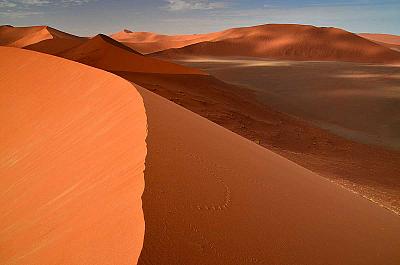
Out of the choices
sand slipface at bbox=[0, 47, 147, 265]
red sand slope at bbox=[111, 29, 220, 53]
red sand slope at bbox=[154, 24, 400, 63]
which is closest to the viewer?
sand slipface at bbox=[0, 47, 147, 265]

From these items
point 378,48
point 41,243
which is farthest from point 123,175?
point 378,48

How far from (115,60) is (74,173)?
12366mm

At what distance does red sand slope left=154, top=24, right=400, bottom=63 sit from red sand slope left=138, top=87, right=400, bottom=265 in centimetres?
4461

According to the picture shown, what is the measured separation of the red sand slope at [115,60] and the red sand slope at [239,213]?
35.4 feet

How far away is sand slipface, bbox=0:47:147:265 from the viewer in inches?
81.5

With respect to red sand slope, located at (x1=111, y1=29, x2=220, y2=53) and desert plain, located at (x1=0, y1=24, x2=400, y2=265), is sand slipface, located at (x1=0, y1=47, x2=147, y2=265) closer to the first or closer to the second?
desert plain, located at (x1=0, y1=24, x2=400, y2=265)

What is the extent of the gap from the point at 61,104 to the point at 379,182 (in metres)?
5.96

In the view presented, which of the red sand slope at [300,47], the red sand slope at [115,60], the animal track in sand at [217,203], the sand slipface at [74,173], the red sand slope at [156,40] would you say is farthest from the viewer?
the red sand slope at [156,40]

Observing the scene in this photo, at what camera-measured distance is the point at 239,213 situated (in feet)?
8.37

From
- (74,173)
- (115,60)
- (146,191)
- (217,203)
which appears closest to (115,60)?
(115,60)

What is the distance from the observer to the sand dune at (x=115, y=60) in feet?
46.5

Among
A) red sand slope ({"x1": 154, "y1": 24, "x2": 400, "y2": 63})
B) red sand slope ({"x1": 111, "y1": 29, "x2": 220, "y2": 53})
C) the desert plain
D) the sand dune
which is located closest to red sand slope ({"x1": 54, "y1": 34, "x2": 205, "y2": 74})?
the sand dune

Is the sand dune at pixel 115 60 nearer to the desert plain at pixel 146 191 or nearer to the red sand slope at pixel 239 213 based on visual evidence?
the desert plain at pixel 146 191

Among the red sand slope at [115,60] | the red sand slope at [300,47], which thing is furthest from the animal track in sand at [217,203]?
the red sand slope at [300,47]
